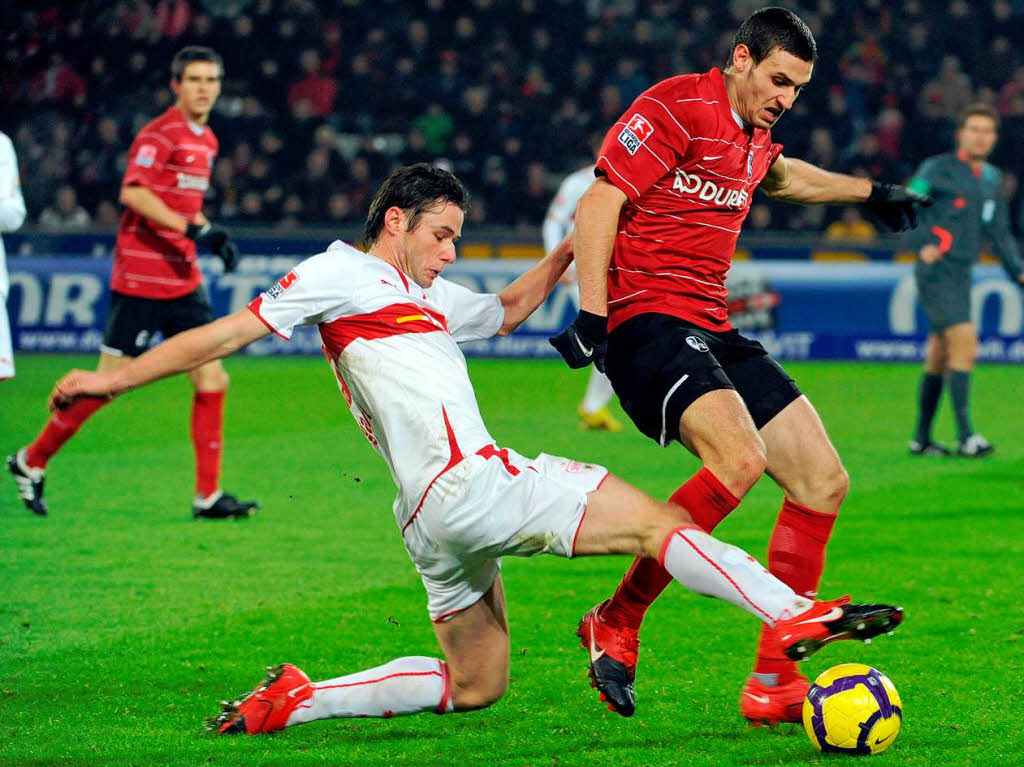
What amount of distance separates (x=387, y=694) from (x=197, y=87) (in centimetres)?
486

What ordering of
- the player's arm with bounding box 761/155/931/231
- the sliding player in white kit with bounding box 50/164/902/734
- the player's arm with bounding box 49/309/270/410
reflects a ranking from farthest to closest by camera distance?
the player's arm with bounding box 761/155/931/231 < the player's arm with bounding box 49/309/270/410 < the sliding player in white kit with bounding box 50/164/902/734

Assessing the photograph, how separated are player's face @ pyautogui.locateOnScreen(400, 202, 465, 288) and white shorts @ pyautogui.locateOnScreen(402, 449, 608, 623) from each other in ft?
1.92

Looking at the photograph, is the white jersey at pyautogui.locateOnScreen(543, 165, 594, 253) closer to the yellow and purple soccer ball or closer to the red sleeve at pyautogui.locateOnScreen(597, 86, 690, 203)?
the red sleeve at pyautogui.locateOnScreen(597, 86, 690, 203)

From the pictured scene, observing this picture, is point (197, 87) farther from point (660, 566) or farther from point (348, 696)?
point (660, 566)

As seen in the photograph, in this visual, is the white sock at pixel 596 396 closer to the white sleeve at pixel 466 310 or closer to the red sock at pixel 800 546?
the red sock at pixel 800 546

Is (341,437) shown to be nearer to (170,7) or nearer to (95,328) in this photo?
(95,328)

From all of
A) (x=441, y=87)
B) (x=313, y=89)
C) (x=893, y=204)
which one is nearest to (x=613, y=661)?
(x=893, y=204)

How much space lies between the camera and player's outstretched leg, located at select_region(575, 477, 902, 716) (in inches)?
139

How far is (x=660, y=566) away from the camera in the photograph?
4.25m

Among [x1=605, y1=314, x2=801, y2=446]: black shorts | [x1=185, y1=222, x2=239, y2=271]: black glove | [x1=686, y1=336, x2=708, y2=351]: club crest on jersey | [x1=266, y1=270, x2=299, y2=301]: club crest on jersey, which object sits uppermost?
[x1=266, y1=270, x2=299, y2=301]: club crest on jersey

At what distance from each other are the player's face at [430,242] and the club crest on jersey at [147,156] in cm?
437

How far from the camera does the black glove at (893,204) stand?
5.38 meters

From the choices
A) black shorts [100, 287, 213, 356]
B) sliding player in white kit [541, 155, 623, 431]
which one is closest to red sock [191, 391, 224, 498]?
black shorts [100, 287, 213, 356]

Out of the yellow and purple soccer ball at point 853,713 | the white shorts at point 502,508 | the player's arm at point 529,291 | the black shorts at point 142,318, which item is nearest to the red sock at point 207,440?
the black shorts at point 142,318
